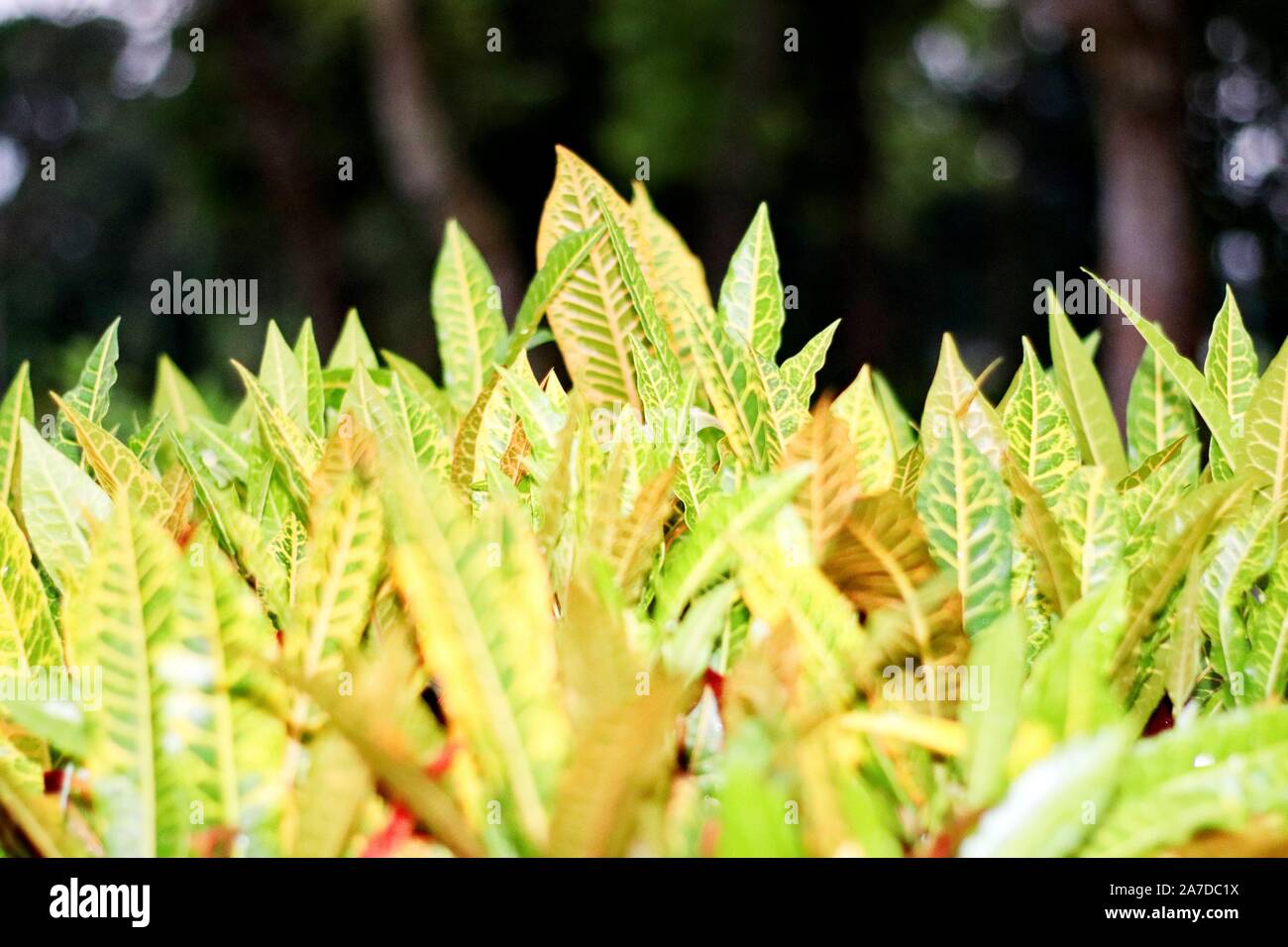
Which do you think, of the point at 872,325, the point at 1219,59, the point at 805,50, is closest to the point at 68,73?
the point at 805,50

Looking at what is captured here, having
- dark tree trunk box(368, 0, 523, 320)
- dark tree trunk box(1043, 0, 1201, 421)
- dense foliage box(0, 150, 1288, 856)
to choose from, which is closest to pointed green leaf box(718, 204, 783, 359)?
dense foliage box(0, 150, 1288, 856)

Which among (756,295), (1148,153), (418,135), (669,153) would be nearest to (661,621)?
(756,295)

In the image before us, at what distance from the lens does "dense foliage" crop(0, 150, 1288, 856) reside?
0.97 metres

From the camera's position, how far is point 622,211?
182 centimetres

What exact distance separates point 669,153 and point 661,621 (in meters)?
14.7

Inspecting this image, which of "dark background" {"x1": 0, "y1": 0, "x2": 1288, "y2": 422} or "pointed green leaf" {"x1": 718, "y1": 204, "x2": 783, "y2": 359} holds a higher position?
"dark background" {"x1": 0, "y1": 0, "x2": 1288, "y2": 422}

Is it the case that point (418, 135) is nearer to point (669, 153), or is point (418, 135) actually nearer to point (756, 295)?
point (669, 153)

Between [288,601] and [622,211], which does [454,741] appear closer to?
[288,601]

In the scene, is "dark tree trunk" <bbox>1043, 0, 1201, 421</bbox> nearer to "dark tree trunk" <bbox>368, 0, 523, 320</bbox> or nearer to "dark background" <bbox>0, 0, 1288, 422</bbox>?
"dark background" <bbox>0, 0, 1288, 422</bbox>

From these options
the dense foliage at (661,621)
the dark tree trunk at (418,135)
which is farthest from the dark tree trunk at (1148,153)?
the dense foliage at (661,621)

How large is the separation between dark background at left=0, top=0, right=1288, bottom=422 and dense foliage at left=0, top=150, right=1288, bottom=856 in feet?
9.34

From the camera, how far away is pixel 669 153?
15.3m

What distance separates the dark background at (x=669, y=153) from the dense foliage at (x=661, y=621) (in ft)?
9.34
